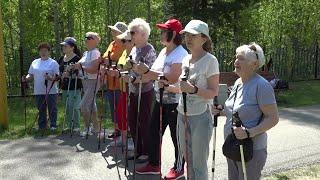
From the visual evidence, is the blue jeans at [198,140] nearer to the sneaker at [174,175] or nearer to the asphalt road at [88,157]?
the sneaker at [174,175]

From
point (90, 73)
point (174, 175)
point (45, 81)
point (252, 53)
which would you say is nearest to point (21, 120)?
point (45, 81)

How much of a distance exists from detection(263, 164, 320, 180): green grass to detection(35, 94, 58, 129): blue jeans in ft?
15.8

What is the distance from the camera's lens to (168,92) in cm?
601

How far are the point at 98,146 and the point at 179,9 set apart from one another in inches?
443

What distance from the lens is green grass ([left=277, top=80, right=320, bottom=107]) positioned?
13.8 metres

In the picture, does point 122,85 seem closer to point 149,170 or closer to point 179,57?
point 149,170

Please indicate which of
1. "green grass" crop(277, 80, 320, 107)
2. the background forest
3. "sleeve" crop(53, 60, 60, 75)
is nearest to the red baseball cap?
"sleeve" crop(53, 60, 60, 75)

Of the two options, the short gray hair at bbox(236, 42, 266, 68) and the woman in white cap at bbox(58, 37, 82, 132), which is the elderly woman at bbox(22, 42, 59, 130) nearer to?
the woman in white cap at bbox(58, 37, 82, 132)

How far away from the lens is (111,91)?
849 cm

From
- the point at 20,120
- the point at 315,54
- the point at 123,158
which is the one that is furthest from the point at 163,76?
the point at 315,54

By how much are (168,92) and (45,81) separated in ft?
13.3

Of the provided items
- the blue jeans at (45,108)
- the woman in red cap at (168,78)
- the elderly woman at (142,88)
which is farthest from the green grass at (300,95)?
the woman in red cap at (168,78)

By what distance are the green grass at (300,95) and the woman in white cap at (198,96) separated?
8659mm

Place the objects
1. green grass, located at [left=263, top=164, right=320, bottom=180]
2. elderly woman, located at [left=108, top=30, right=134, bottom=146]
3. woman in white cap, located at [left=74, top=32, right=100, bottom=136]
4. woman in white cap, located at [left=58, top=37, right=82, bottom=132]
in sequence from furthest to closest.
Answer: woman in white cap, located at [left=58, top=37, right=82, bottom=132] < woman in white cap, located at [left=74, top=32, right=100, bottom=136] < elderly woman, located at [left=108, top=30, right=134, bottom=146] < green grass, located at [left=263, top=164, right=320, bottom=180]
